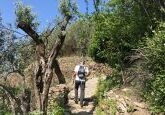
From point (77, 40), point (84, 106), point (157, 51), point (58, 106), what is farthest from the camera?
point (77, 40)

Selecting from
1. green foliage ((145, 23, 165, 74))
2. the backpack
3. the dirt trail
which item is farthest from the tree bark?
green foliage ((145, 23, 165, 74))

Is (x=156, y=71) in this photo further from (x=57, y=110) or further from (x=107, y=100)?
(x=57, y=110)

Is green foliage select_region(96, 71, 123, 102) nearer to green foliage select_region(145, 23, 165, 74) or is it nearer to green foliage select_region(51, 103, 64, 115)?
green foliage select_region(51, 103, 64, 115)

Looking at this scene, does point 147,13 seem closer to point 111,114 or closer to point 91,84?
point 111,114

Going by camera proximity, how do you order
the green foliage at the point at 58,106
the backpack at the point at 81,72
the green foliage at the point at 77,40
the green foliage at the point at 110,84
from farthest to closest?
1. the green foliage at the point at 77,40
2. the green foliage at the point at 110,84
3. the backpack at the point at 81,72
4. the green foliage at the point at 58,106

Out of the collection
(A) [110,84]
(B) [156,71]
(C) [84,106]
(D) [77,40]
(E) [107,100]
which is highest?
(D) [77,40]

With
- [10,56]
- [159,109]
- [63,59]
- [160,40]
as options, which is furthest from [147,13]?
[63,59]

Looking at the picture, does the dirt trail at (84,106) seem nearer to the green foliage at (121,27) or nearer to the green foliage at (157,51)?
the green foliage at (121,27)

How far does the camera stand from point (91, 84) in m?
30.1

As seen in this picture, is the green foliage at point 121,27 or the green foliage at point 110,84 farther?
the green foliage at point 110,84

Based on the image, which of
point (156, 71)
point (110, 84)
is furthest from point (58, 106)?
point (156, 71)

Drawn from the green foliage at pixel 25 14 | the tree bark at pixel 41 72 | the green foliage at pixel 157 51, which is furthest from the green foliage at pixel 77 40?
the green foliage at pixel 157 51

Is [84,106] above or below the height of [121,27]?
below

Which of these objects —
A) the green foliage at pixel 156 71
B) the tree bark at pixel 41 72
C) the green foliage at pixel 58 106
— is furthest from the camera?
the green foliage at pixel 58 106
